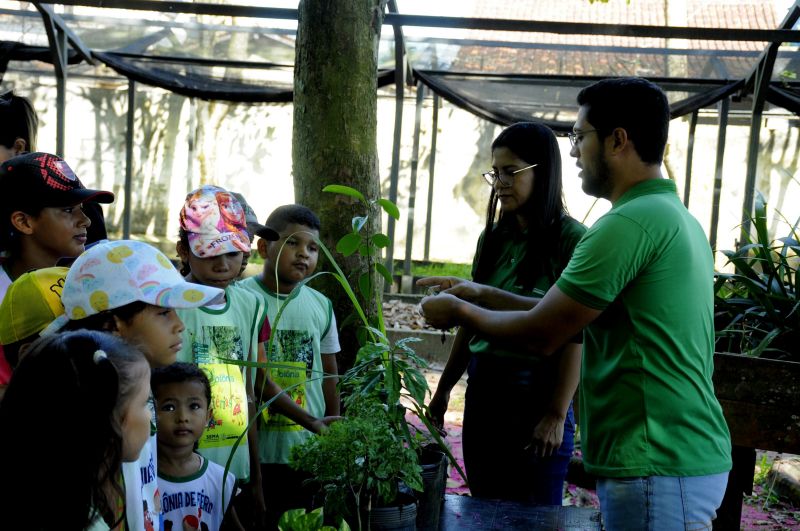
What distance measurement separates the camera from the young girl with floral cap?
1887mm

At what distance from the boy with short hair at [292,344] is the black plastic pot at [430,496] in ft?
2.40

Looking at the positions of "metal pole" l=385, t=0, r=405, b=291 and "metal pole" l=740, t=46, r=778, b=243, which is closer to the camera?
"metal pole" l=740, t=46, r=778, b=243

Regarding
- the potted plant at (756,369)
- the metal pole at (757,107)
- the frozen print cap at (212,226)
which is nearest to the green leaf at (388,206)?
the frozen print cap at (212,226)

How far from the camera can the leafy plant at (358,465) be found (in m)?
1.86

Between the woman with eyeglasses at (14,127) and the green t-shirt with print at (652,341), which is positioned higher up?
the woman with eyeglasses at (14,127)

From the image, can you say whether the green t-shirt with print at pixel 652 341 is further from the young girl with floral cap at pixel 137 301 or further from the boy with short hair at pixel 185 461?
the boy with short hair at pixel 185 461

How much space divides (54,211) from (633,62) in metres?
6.43

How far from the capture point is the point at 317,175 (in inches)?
140

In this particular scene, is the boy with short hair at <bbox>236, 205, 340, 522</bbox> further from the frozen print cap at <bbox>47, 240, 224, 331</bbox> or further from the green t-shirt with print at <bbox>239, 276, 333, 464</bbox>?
the frozen print cap at <bbox>47, 240, 224, 331</bbox>

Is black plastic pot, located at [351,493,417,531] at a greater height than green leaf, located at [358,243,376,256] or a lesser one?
lesser

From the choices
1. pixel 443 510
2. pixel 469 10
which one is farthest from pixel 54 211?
pixel 469 10

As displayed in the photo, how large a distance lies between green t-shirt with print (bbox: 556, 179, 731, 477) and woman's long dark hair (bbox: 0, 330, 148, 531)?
1.08 m

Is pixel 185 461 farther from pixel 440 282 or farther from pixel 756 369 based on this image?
pixel 756 369

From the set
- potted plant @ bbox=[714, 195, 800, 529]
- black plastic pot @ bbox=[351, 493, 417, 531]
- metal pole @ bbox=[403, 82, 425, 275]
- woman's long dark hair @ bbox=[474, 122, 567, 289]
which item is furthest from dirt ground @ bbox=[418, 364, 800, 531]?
metal pole @ bbox=[403, 82, 425, 275]
